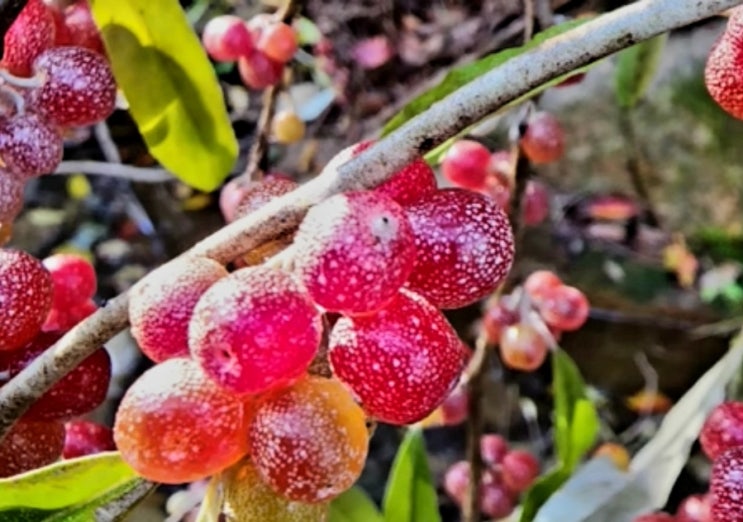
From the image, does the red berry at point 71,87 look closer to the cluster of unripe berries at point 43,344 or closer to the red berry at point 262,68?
the cluster of unripe berries at point 43,344

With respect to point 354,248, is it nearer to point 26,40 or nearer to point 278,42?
point 26,40

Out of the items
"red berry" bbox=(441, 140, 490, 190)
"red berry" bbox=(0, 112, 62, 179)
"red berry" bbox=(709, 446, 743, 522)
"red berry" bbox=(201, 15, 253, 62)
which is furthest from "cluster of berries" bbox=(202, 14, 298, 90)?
"red berry" bbox=(709, 446, 743, 522)

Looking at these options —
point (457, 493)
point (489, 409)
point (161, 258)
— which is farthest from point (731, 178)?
point (161, 258)

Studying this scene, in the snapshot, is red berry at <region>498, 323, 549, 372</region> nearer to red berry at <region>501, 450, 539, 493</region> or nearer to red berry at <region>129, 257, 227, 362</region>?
red berry at <region>501, 450, 539, 493</region>

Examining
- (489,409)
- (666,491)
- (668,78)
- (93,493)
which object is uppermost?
(93,493)

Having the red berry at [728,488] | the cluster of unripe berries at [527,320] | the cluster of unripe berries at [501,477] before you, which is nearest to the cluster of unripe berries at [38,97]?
the red berry at [728,488]

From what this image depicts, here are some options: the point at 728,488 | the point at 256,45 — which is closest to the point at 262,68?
the point at 256,45

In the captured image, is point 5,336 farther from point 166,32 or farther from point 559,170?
point 559,170
